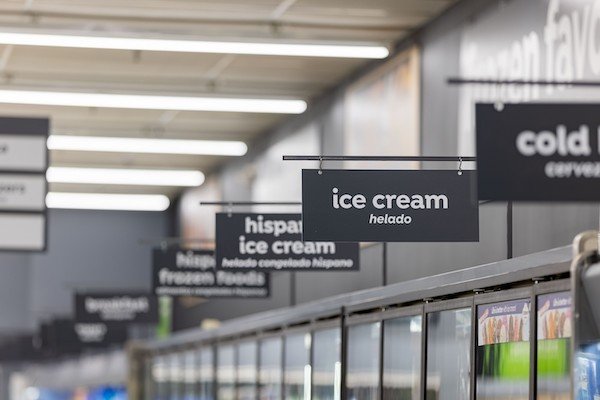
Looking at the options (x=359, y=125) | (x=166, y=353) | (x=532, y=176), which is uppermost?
(x=359, y=125)

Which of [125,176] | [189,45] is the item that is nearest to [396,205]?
[189,45]

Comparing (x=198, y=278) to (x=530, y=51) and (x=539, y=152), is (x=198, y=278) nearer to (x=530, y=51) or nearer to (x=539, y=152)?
(x=530, y=51)

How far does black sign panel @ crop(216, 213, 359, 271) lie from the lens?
40.3 feet

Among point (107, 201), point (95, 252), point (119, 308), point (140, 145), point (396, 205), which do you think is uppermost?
point (140, 145)

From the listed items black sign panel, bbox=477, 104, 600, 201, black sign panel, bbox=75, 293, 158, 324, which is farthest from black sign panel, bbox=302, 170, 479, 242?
black sign panel, bbox=75, 293, 158, 324

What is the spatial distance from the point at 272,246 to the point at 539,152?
6.13 metres

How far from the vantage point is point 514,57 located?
11352 millimetres

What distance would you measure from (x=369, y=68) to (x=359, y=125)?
0.69 metres

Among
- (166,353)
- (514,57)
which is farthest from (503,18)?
(166,353)

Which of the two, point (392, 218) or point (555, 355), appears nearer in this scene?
point (555, 355)

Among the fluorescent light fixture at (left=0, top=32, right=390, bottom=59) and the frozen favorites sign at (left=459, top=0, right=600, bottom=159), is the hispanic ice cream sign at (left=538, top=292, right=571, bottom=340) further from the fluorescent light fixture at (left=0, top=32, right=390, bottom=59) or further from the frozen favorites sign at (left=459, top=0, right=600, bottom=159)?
the fluorescent light fixture at (left=0, top=32, right=390, bottom=59)

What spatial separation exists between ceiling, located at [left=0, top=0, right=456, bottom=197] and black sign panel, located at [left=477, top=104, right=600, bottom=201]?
247 inches

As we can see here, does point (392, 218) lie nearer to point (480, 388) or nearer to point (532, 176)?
point (480, 388)

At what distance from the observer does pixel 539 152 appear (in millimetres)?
6391
